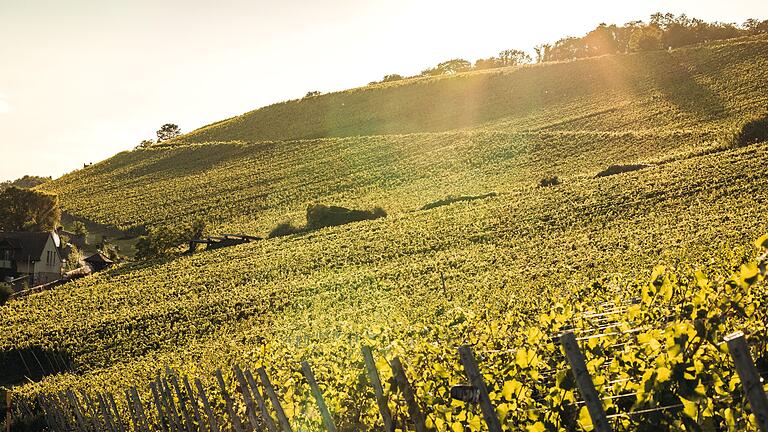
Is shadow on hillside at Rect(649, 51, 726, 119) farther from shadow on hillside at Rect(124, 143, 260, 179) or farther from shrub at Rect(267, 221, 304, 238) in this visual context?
shadow on hillside at Rect(124, 143, 260, 179)

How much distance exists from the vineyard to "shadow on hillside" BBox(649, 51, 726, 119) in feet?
1.36

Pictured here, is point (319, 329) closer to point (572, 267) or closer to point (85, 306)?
point (572, 267)

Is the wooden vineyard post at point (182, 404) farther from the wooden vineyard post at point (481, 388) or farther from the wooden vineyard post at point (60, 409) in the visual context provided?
the wooden vineyard post at point (60, 409)

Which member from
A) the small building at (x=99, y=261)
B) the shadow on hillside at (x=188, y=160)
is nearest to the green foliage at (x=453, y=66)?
the shadow on hillside at (x=188, y=160)

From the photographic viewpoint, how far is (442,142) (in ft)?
246

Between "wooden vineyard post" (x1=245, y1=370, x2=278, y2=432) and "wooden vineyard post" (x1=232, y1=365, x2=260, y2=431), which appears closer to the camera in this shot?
"wooden vineyard post" (x1=245, y1=370, x2=278, y2=432)

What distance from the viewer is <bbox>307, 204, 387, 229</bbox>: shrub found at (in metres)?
49.9

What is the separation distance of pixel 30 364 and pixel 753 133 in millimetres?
42319

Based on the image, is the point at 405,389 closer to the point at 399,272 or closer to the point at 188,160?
the point at 399,272

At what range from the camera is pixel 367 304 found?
83.3ft

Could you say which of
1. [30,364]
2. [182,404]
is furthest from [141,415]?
[30,364]

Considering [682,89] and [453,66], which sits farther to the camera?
[453,66]

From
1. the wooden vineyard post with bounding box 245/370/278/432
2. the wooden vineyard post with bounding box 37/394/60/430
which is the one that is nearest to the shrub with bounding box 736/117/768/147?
the wooden vineyard post with bounding box 37/394/60/430

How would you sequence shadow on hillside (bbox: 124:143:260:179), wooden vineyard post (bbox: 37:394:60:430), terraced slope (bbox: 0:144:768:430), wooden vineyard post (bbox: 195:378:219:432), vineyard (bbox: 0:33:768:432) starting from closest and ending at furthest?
vineyard (bbox: 0:33:768:432)
wooden vineyard post (bbox: 195:378:219:432)
wooden vineyard post (bbox: 37:394:60:430)
terraced slope (bbox: 0:144:768:430)
shadow on hillside (bbox: 124:143:260:179)
